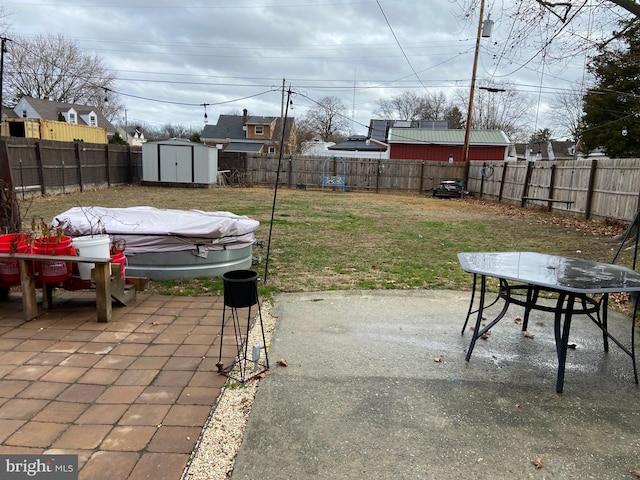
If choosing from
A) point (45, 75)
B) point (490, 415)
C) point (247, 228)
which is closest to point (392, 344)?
point (490, 415)

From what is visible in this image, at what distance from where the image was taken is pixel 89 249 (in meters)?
3.70

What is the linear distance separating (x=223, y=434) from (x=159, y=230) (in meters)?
3.00

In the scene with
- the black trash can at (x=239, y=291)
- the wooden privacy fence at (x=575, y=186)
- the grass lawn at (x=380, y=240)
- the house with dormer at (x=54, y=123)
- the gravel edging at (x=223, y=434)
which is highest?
the house with dormer at (x=54, y=123)

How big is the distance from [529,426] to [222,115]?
48656 mm

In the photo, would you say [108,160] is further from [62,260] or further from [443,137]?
[443,137]

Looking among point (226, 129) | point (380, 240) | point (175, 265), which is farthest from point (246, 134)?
point (175, 265)

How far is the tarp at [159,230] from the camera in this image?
15.2 ft

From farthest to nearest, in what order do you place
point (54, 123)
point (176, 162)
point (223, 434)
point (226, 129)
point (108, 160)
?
1. point (226, 129)
2. point (54, 123)
3. point (176, 162)
4. point (108, 160)
5. point (223, 434)

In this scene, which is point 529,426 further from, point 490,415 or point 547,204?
point 547,204

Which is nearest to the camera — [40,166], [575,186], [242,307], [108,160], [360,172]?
[242,307]

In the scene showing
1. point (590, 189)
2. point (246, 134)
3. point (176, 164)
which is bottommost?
point (590, 189)

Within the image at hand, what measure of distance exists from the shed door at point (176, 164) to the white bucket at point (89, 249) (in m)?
17.6

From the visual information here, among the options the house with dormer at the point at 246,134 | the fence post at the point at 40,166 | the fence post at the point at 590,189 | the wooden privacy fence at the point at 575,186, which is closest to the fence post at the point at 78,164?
the fence post at the point at 40,166

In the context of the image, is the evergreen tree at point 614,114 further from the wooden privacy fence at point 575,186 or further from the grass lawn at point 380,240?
the grass lawn at point 380,240
